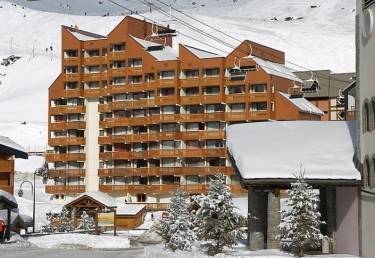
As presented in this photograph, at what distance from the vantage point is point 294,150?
121 feet

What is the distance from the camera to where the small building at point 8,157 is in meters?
56.8

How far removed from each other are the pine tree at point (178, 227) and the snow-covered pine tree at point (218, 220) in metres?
2.57

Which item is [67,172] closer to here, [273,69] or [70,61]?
[70,61]

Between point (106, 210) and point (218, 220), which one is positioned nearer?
point (218, 220)

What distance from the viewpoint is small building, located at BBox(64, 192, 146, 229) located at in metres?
67.2

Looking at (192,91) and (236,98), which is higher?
(192,91)

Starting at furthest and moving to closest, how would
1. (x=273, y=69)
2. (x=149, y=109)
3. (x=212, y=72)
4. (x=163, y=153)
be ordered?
1. (x=273, y=69)
2. (x=149, y=109)
3. (x=163, y=153)
4. (x=212, y=72)

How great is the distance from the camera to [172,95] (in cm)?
9625

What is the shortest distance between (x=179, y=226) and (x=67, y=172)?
68.0m

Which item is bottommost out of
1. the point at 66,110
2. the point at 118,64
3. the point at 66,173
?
the point at 66,173

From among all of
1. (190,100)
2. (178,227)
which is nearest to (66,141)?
(190,100)

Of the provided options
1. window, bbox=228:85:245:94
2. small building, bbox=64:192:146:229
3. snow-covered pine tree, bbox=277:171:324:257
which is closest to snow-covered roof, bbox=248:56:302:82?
window, bbox=228:85:245:94

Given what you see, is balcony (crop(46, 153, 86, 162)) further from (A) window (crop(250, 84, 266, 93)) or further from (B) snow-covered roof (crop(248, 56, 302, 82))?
(B) snow-covered roof (crop(248, 56, 302, 82))

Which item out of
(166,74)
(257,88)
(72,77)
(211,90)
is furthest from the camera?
(72,77)
